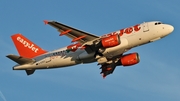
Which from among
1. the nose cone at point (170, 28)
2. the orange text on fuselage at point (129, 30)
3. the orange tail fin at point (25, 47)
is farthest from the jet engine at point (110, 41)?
the orange tail fin at point (25, 47)

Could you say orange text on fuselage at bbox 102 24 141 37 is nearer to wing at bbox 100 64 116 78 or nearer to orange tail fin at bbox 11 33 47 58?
wing at bbox 100 64 116 78

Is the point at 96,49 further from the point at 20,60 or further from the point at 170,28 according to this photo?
the point at 20,60

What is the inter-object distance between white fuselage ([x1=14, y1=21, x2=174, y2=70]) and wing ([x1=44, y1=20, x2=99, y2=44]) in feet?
8.40

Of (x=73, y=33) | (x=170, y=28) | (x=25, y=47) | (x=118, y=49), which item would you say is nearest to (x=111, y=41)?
(x=118, y=49)

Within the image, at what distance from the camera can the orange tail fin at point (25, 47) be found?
73312mm

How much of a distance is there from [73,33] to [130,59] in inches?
425

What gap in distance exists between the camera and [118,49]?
65.2m

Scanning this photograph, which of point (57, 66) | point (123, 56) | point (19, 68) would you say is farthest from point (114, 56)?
point (19, 68)

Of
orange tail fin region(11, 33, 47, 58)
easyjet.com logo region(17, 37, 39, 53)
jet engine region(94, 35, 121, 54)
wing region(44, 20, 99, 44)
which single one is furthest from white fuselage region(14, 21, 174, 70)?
easyjet.com logo region(17, 37, 39, 53)

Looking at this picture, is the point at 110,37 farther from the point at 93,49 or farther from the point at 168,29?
the point at 168,29

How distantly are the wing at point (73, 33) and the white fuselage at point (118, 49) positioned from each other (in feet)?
8.40

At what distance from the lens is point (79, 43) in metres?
66.4

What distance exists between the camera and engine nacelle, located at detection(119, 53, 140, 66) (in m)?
69.9

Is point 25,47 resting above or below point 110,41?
above
